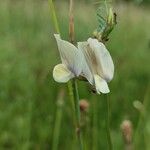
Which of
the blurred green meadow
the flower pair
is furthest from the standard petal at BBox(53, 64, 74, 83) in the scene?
the blurred green meadow

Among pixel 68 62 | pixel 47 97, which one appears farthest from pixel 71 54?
pixel 47 97

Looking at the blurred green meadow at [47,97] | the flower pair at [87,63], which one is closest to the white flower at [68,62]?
the flower pair at [87,63]

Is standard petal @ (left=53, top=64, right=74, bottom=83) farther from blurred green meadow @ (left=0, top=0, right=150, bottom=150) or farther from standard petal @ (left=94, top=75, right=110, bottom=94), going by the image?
blurred green meadow @ (left=0, top=0, right=150, bottom=150)

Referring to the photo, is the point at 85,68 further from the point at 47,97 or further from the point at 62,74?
the point at 47,97

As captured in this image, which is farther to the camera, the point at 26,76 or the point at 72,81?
the point at 26,76

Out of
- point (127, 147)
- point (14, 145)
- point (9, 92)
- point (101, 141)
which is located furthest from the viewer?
point (9, 92)

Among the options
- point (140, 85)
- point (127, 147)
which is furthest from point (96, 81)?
point (140, 85)

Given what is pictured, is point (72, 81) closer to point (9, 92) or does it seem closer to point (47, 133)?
point (47, 133)

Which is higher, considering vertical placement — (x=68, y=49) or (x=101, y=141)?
(x=68, y=49)
